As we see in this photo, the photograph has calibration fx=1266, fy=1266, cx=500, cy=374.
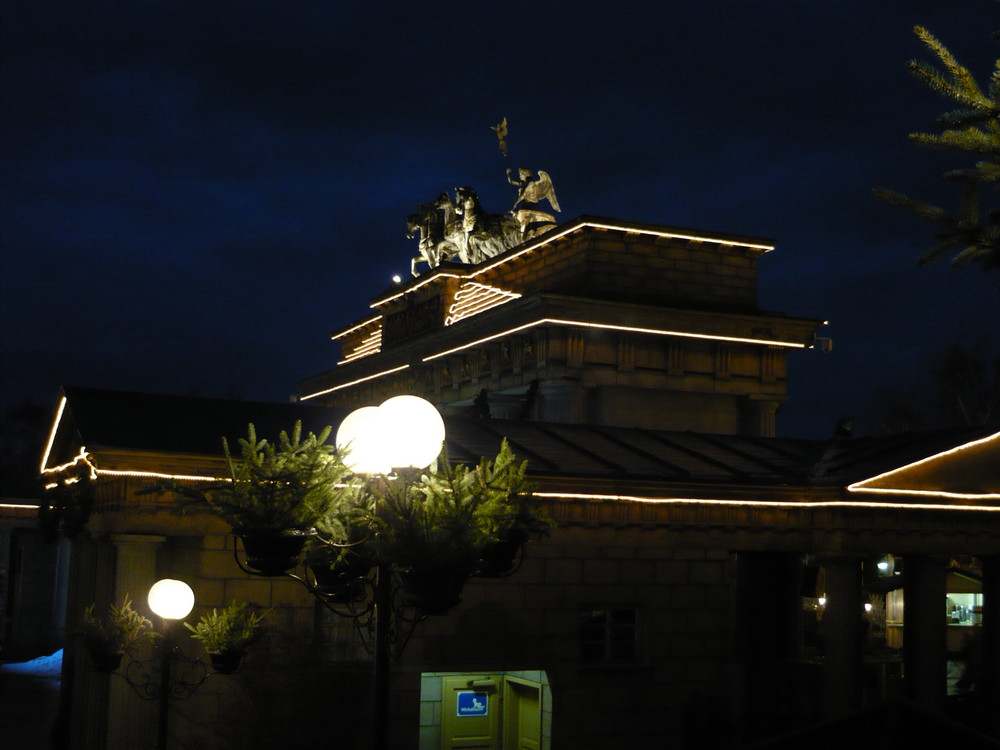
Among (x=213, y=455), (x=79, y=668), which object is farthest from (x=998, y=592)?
(x=79, y=668)

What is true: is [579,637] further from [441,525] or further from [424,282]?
[424,282]

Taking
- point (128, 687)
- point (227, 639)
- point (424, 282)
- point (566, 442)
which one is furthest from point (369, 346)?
point (227, 639)

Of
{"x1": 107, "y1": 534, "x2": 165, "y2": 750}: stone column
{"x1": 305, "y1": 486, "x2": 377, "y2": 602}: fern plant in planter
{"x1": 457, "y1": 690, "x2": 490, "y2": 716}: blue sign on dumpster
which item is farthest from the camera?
{"x1": 457, "y1": 690, "x2": 490, "y2": 716}: blue sign on dumpster

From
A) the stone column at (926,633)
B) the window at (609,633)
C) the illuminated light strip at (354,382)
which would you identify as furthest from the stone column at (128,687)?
the illuminated light strip at (354,382)

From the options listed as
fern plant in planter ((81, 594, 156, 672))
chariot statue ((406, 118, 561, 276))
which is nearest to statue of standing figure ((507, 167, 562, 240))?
chariot statue ((406, 118, 561, 276))

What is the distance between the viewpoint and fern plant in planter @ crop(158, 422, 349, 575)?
9.52 metres

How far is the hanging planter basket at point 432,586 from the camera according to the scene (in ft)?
31.3

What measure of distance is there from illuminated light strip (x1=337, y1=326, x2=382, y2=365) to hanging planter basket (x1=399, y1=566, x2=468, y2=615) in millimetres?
37287

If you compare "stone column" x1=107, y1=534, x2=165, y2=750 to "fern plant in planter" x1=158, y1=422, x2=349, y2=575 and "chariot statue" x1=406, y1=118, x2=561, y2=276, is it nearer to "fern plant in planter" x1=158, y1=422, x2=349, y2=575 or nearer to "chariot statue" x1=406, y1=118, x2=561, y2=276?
"fern plant in planter" x1=158, y1=422, x2=349, y2=575

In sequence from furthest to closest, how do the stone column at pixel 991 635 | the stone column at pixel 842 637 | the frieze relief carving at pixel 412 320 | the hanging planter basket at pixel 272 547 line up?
the frieze relief carving at pixel 412 320, the stone column at pixel 991 635, the stone column at pixel 842 637, the hanging planter basket at pixel 272 547

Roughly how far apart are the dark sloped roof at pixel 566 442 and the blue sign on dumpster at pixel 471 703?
3.68 m

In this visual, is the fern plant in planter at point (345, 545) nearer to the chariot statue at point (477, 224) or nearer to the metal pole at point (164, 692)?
the metal pole at point (164, 692)

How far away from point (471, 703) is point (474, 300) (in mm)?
22893

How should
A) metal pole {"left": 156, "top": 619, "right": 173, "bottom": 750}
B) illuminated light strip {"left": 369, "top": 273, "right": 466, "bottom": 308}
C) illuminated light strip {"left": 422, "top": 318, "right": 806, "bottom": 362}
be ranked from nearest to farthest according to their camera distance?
metal pole {"left": 156, "top": 619, "right": 173, "bottom": 750}
illuminated light strip {"left": 422, "top": 318, "right": 806, "bottom": 362}
illuminated light strip {"left": 369, "top": 273, "right": 466, "bottom": 308}
